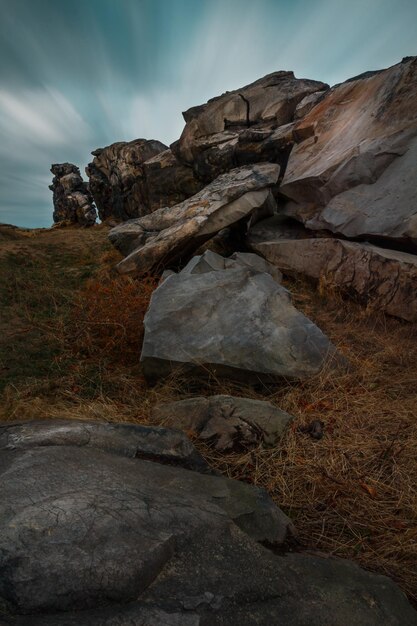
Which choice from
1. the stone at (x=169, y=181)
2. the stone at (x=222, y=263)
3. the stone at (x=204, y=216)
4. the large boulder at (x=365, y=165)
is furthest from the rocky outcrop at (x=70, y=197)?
the stone at (x=222, y=263)

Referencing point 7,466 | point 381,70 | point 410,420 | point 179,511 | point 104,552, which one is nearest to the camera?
point 104,552

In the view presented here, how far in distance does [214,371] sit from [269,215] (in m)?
5.37

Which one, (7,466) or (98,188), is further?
(98,188)

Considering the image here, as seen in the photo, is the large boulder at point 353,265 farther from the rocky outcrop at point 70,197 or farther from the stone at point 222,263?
the rocky outcrop at point 70,197

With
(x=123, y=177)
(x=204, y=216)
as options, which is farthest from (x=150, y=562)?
(x=123, y=177)

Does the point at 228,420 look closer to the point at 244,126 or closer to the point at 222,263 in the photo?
the point at 222,263

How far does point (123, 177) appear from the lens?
16.8 metres

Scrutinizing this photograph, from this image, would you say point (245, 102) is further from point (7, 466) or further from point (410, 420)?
point (7, 466)

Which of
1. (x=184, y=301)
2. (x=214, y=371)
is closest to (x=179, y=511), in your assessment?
(x=214, y=371)

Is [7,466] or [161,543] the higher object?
[7,466]

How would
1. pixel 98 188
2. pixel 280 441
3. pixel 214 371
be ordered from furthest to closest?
pixel 98 188 → pixel 214 371 → pixel 280 441

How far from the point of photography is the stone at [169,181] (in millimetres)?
11602

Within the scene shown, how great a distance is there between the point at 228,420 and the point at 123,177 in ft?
51.6

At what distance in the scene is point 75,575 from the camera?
51.8 inches
